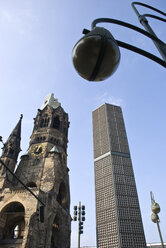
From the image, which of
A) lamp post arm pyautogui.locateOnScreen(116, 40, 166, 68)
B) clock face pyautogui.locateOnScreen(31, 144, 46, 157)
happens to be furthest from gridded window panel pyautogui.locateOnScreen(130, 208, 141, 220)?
lamp post arm pyautogui.locateOnScreen(116, 40, 166, 68)

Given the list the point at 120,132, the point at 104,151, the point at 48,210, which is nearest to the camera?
the point at 48,210

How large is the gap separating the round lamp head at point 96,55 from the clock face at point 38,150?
1241 inches

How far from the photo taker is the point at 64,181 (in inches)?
1223

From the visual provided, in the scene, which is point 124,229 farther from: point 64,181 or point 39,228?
point 39,228

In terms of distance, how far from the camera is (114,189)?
61125 mm

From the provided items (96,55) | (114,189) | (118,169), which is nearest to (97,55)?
(96,55)

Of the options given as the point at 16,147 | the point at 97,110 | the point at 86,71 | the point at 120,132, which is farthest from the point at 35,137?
the point at 97,110

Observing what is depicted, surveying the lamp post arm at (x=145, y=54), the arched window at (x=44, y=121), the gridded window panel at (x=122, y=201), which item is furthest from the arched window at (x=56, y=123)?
the lamp post arm at (x=145, y=54)

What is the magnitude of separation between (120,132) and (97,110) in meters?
20.7

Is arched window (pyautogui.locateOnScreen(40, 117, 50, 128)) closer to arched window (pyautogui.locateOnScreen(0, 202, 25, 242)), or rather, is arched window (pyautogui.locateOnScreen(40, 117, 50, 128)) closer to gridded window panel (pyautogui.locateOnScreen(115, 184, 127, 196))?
arched window (pyautogui.locateOnScreen(0, 202, 25, 242))

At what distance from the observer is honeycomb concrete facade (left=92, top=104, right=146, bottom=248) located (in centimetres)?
5250

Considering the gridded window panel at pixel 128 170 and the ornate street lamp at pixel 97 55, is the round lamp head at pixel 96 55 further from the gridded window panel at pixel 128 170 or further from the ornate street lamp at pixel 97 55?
the gridded window panel at pixel 128 170

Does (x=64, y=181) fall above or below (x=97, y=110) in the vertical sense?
below

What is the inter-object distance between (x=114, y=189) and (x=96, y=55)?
63.9 metres
